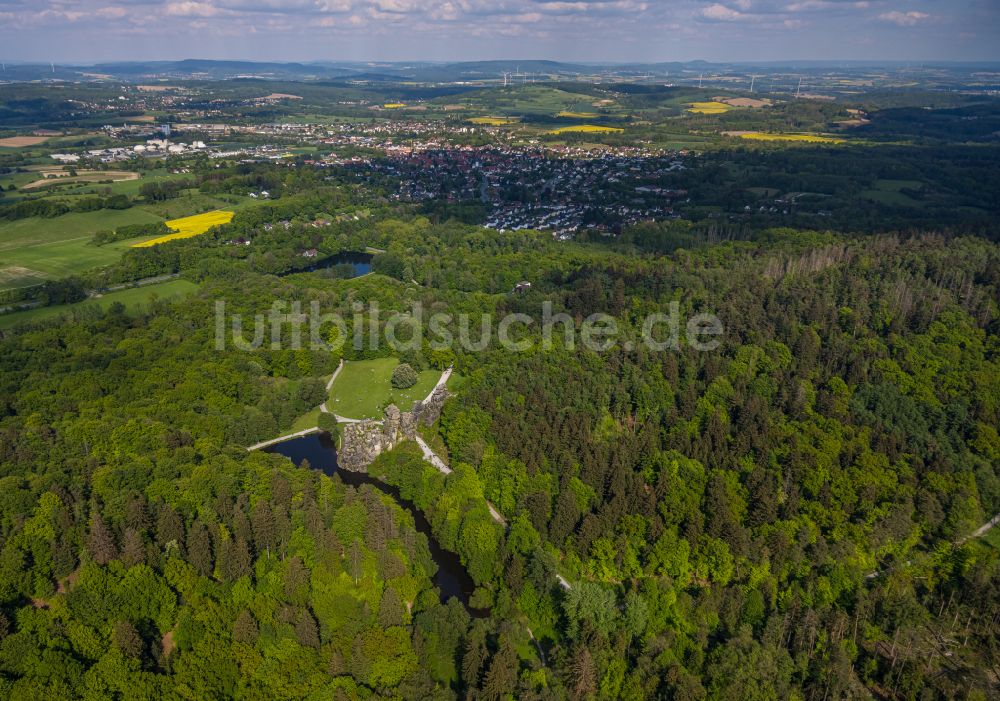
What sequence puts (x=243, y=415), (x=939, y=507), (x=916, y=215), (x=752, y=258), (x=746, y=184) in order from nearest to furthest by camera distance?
(x=939, y=507)
(x=243, y=415)
(x=752, y=258)
(x=916, y=215)
(x=746, y=184)

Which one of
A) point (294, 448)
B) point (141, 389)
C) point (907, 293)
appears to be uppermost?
point (907, 293)

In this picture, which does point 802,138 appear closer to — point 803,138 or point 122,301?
point 803,138

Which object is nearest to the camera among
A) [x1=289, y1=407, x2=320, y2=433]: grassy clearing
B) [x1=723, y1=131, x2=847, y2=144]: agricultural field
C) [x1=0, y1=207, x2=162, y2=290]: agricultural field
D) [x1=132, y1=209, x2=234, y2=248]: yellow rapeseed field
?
[x1=289, y1=407, x2=320, y2=433]: grassy clearing

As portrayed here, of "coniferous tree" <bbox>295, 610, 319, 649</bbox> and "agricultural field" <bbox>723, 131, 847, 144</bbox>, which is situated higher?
"agricultural field" <bbox>723, 131, 847, 144</bbox>

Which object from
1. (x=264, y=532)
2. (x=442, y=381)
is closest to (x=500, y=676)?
(x=264, y=532)

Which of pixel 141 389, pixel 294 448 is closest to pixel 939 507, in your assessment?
pixel 294 448

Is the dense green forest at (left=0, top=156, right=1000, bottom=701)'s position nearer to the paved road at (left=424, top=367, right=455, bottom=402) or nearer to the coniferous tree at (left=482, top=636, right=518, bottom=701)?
the coniferous tree at (left=482, top=636, right=518, bottom=701)

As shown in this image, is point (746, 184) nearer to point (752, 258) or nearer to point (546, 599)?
point (752, 258)

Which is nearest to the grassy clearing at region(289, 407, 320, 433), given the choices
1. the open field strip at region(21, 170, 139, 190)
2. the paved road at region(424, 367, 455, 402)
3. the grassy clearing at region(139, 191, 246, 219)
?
the paved road at region(424, 367, 455, 402)
